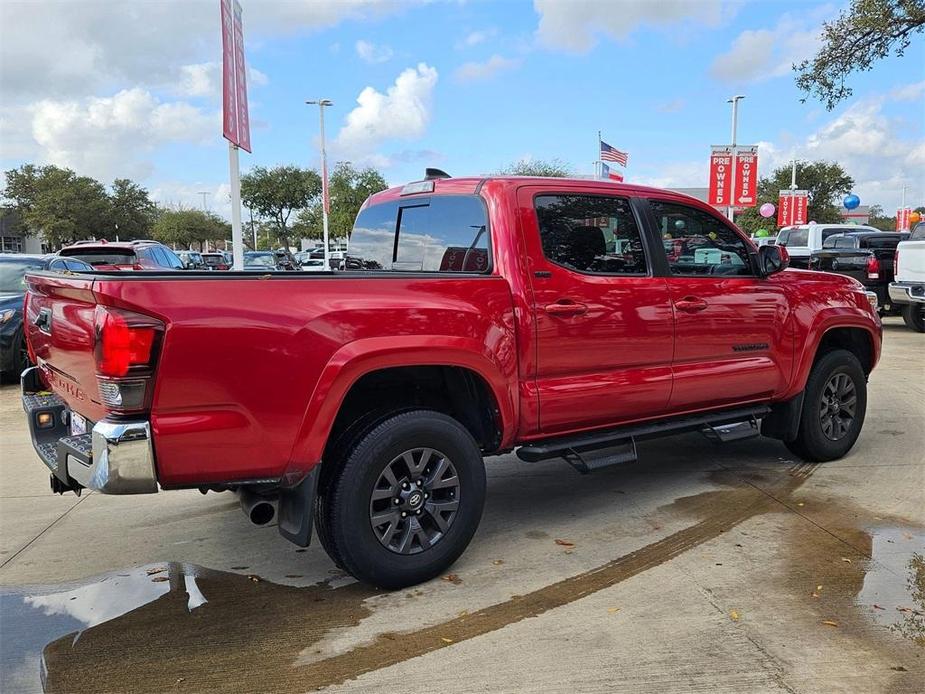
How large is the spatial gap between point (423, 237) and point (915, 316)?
44.5ft

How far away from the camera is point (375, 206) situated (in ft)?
16.3

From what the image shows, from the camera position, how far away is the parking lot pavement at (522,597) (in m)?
2.93

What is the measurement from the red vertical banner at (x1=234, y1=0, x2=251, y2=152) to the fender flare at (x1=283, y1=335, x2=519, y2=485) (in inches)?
307

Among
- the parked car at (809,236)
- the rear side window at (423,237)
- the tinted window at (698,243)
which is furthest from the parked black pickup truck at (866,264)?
the rear side window at (423,237)

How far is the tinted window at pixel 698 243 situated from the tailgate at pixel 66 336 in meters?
3.29

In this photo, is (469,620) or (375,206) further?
(375,206)

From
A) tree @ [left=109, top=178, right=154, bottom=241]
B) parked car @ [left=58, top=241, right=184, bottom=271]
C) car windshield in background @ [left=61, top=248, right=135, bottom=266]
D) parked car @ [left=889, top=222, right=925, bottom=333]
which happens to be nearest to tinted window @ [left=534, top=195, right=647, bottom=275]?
parked car @ [left=58, top=241, right=184, bottom=271]

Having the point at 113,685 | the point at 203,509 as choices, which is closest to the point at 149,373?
the point at 113,685

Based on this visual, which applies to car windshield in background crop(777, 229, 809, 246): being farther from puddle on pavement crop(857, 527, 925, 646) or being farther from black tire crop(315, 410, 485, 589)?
black tire crop(315, 410, 485, 589)

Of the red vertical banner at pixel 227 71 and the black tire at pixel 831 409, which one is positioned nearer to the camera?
the black tire at pixel 831 409

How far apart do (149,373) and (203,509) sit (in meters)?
2.29

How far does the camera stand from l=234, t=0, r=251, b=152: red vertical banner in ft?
32.7

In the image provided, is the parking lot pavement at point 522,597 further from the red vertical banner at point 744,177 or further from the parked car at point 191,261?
the red vertical banner at point 744,177

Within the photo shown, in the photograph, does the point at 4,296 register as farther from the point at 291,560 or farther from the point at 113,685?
the point at 113,685
